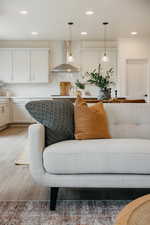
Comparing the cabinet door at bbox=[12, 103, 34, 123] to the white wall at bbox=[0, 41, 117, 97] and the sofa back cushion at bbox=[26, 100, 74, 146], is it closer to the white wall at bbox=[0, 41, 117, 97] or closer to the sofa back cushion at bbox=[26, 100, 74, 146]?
the white wall at bbox=[0, 41, 117, 97]

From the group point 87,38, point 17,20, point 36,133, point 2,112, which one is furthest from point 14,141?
point 87,38

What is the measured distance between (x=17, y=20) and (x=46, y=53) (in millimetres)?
2073

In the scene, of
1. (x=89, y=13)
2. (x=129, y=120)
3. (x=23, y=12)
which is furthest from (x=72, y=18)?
(x=129, y=120)

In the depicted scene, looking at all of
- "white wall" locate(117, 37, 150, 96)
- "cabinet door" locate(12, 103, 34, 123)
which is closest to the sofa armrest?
"cabinet door" locate(12, 103, 34, 123)

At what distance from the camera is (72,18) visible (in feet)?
19.2

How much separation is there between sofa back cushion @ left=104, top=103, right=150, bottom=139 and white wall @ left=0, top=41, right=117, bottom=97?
5.59m

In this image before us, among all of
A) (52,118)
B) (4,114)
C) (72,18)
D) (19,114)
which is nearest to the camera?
(52,118)

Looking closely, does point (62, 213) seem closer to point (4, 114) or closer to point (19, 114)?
point (4, 114)

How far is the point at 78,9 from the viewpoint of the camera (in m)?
5.23

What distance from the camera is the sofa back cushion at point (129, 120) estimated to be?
262cm

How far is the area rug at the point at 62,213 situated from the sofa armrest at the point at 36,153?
9.7 inches

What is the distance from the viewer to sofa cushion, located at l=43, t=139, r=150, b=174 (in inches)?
76.8

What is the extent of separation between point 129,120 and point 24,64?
5955mm

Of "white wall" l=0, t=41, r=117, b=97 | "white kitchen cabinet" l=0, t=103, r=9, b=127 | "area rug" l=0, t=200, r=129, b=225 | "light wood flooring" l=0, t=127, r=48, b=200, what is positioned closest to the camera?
"area rug" l=0, t=200, r=129, b=225
